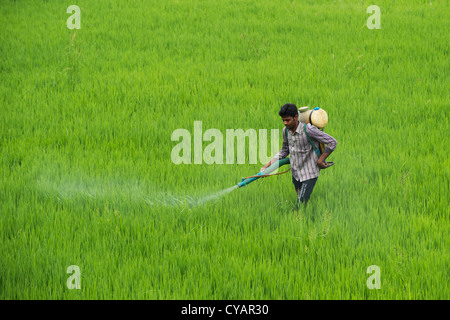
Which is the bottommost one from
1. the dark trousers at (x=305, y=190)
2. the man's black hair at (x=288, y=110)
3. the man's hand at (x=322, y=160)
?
the dark trousers at (x=305, y=190)

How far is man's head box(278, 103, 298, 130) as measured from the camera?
3793 millimetres

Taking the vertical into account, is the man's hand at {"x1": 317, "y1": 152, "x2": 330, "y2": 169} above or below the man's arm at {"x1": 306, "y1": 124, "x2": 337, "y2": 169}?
below

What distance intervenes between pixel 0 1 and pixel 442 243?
11.0 metres

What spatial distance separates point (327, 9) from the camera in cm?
1043

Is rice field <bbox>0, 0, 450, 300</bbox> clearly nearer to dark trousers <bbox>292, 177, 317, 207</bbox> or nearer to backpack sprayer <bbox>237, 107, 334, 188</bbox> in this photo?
dark trousers <bbox>292, 177, 317, 207</bbox>

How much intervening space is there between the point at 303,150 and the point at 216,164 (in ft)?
4.34

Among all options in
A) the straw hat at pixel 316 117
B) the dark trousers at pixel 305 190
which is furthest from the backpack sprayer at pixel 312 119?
the dark trousers at pixel 305 190

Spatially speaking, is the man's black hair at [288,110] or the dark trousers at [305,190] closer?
the man's black hair at [288,110]

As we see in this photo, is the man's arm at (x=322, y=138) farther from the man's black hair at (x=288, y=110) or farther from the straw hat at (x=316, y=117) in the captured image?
the man's black hair at (x=288, y=110)

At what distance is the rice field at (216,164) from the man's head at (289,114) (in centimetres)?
77

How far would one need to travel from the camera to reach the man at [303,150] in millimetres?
3838

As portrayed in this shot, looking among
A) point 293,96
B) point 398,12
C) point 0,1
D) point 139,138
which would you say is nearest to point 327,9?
point 398,12

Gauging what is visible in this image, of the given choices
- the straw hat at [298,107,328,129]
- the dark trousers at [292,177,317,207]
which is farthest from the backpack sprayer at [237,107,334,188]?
the dark trousers at [292,177,317,207]

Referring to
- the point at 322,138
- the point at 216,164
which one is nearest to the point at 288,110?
the point at 322,138
